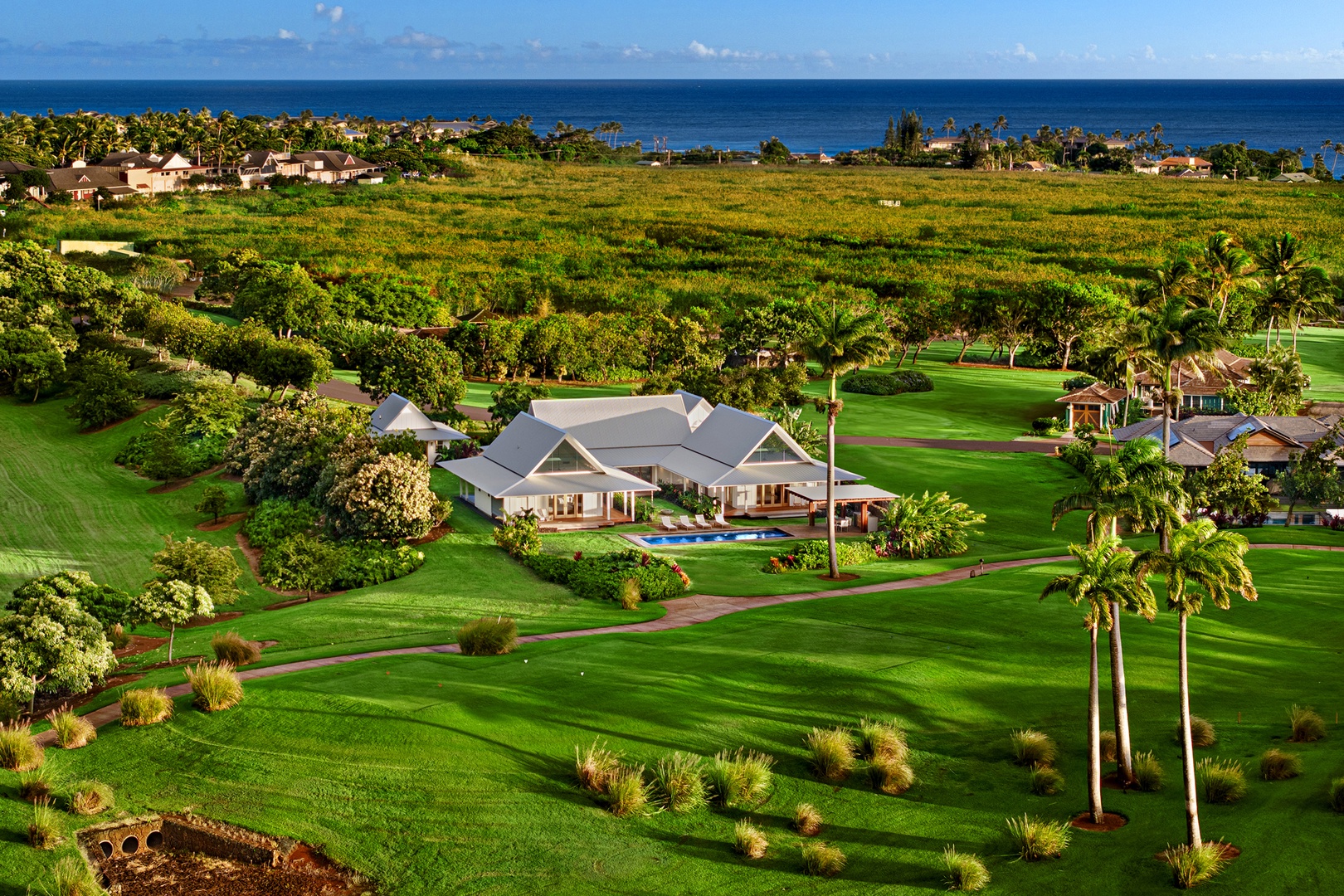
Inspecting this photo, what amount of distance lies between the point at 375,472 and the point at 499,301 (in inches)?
2126

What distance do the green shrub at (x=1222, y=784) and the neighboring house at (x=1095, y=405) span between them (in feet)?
139

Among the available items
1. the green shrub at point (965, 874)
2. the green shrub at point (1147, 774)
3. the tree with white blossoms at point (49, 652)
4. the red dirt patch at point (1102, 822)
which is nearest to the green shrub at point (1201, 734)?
the green shrub at point (1147, 774)

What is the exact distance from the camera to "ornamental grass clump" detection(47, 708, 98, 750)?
25.2 meters

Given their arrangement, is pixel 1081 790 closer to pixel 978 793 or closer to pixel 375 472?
pixel 978 793

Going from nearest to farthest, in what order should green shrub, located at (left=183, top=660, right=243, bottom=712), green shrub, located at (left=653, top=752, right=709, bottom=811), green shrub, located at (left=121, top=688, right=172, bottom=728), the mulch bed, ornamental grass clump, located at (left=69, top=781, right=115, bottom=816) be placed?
the mulch bed
ornamental grass clump, located at (left=69, top=781, right=115, bottom=816)
green shrub, located at (left=653, top=752, right=709, bottom=811)
green shrub, located at (left=121, top=688, right=172, bottom=728)
green shrub, located at (left=183, top=660, right=243, bottom=712)

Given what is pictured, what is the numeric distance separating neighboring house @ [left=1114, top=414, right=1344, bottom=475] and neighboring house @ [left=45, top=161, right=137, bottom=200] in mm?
125141

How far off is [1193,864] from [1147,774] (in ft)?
12.6

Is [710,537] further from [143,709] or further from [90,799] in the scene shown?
[90,799]

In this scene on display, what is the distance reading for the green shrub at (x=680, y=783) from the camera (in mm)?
23625

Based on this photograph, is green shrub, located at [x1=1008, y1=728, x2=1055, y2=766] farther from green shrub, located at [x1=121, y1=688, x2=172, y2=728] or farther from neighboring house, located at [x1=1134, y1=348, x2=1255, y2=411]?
neighboring house, located at [x1=1134, y1=348, x2=1255, y2=411]

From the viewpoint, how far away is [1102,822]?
23.6m

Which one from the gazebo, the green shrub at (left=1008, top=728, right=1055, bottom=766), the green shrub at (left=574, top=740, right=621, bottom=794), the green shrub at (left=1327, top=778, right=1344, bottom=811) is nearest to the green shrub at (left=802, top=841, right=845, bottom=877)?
the green shrub at (left=574, top=740, right=621, bottom=794)

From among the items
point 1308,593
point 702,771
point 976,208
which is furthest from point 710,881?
point 976,208

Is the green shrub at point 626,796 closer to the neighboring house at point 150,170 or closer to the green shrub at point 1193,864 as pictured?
the green shrub at point 1193,864
